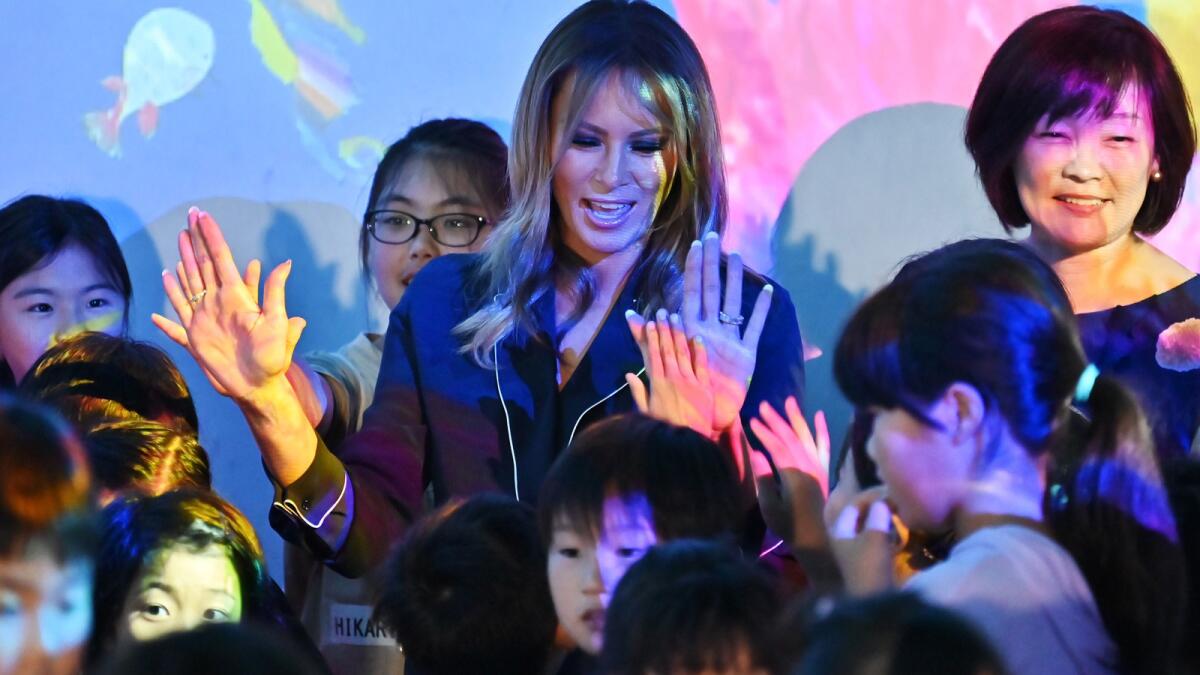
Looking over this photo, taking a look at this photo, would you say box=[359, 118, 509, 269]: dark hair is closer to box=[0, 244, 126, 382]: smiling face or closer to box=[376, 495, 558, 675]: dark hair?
box=[0, 244, 126, 382]: smiling face

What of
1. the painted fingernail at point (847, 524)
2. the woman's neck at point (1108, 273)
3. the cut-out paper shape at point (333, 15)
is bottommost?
the painted fingernail at point (847, 524)

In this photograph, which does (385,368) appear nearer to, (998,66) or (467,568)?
(467,568)

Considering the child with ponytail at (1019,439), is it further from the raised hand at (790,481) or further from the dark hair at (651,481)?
the raised hand at (790,481)

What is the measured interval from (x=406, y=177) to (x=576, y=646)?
129 cm

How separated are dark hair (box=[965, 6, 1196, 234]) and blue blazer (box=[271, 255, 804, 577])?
429mm

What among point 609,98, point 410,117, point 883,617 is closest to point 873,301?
point 883,617

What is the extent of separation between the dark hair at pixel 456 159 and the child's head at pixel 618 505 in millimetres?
1118

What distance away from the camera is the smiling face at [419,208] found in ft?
10.2

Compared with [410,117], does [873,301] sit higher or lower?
lower

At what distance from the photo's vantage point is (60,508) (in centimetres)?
146

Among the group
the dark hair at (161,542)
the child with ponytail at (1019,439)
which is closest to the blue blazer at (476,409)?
the dark hair at (161,542)

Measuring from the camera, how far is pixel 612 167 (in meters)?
2.51

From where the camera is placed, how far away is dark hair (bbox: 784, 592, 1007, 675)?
1.25 metres

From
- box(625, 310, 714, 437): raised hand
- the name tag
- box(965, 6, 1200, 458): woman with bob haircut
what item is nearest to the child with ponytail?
Answer: box(625, 310, 714, 437): raised hand
